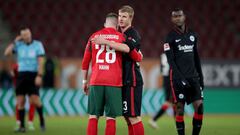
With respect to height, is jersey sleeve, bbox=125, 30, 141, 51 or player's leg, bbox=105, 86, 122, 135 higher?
jersey sleeve, bbox=125, 30, 141, 51

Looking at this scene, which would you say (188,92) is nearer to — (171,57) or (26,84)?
(171,57)

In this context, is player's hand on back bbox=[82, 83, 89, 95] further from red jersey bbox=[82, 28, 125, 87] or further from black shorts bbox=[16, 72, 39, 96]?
black shorts bbox=[16, 72, 39, 96]

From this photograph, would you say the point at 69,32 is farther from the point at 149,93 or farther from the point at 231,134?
the point at 231,134

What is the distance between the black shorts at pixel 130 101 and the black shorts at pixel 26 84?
15.3 feet

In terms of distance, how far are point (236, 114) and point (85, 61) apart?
10.8m

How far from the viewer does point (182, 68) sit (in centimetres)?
960

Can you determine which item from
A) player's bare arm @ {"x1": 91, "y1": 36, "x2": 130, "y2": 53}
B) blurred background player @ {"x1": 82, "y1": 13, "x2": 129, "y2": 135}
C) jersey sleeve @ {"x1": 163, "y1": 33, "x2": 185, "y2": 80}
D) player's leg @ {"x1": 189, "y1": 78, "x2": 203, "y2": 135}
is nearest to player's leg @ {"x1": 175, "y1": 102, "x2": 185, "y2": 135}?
player's leg @ {"x1": 189, "y1": 78, "x2": 203, "y2": 135}

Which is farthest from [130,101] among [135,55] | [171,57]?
[171,57]

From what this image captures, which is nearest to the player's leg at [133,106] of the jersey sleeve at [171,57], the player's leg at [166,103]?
the jersey sleeve at [171,57]

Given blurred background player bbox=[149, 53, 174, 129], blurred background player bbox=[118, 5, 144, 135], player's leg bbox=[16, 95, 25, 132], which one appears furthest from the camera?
blurred background player bbox=[149, 53, 174, 129]

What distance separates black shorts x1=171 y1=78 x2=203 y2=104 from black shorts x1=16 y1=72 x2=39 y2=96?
4.11 metres

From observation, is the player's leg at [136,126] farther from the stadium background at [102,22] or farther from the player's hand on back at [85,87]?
the stadium background at [102,22]

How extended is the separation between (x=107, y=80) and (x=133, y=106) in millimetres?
582

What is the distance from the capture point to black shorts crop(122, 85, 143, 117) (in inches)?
339
